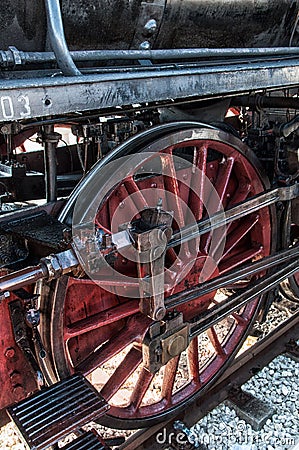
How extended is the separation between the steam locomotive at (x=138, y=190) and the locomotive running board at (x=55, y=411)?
0.36 feet

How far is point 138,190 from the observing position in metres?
2.04

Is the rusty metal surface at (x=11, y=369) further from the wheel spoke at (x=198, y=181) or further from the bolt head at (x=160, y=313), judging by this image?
the wheel spoke at (x=198, y=181)

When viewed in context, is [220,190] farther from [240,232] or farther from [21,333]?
[21,333]

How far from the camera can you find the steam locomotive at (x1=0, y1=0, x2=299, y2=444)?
148 cm

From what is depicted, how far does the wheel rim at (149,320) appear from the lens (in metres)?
2.00

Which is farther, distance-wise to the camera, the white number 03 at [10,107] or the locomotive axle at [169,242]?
the locomotive axle at [169,242]

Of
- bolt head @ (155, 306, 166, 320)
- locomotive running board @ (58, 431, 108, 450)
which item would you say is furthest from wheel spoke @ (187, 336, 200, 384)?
locomotive running board @ (58, 431, 108, 450)

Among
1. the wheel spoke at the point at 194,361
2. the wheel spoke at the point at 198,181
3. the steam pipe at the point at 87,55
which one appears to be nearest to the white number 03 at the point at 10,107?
the steam pipe at the point at 87,55

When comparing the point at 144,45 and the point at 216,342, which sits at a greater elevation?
the point at 144,45

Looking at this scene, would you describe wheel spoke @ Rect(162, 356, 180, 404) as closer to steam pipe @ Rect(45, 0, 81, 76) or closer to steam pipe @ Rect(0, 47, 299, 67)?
steam pipe @ Rect(0, 47, 299, 67)

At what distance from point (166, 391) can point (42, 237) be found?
122cm

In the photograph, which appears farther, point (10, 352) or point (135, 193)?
point (135, 193)

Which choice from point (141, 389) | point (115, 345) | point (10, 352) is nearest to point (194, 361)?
point (141, 389)

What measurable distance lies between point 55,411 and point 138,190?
946mm
